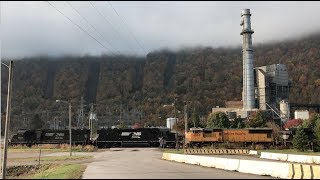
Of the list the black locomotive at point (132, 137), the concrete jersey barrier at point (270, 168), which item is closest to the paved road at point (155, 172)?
the concrete jersey barrier at point (270, 168)

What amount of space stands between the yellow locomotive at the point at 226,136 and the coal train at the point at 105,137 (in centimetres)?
447

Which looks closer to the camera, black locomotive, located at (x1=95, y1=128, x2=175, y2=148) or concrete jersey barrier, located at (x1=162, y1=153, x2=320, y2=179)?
concrete jersey barrier, located at (x1=162, y1=153, x2=320, y2=179)

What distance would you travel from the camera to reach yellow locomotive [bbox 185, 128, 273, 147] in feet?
226

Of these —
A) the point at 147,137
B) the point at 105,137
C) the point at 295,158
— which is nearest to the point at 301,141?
the point at 295,158

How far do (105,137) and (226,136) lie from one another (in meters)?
22.9

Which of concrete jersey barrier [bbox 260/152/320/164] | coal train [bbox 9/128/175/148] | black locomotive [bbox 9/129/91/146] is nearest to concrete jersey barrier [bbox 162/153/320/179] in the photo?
concrete jersey barrier [bbox 260/152/320/164]

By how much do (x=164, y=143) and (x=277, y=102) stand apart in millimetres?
96724

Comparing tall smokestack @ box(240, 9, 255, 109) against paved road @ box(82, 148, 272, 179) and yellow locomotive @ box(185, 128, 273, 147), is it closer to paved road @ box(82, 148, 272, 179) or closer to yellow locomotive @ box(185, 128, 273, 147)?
yellow locomotive @ box(185, 128, 273, 147)

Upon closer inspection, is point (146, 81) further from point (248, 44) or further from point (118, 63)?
point (248, 44)

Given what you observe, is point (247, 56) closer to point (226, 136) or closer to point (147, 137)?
point (226, 136)

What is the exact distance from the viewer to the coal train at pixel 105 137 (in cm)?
7225

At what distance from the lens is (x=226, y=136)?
7044 cm

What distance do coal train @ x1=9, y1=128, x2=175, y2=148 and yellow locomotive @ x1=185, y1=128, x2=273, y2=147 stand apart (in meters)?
4.47

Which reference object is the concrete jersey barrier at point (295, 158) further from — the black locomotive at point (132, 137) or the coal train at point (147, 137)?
→ the black locomotive at point (132, 137)
